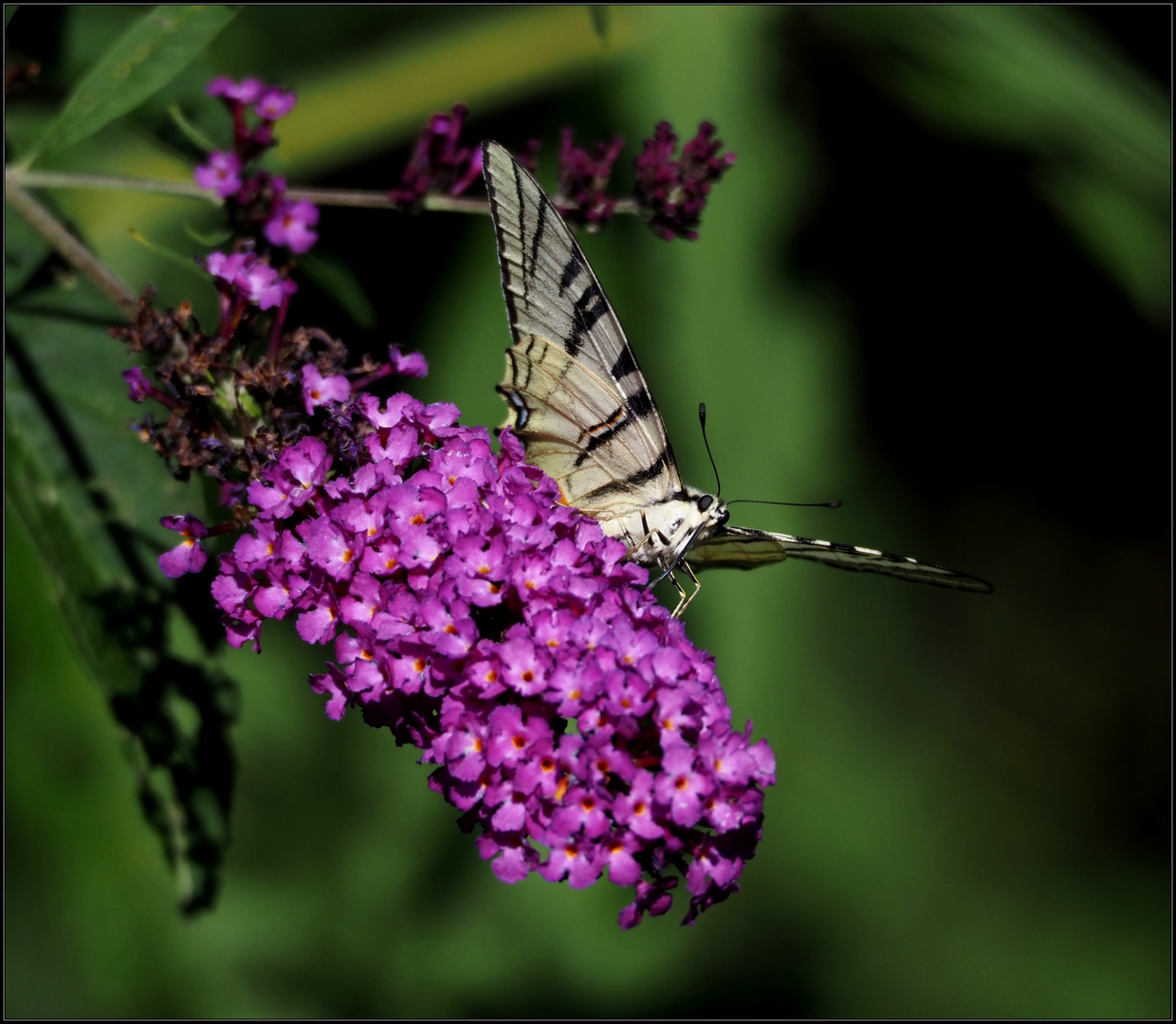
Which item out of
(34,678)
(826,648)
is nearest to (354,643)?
(34,678)

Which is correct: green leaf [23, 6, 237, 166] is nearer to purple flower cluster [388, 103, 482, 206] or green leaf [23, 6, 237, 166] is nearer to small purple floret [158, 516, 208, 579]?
purple flower cluster [388, 103, 482, 206]

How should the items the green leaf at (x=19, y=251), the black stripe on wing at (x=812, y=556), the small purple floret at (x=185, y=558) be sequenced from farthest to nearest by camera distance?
the green leaf at (x=19, y=251) → the black stripe on wing at (x=812, y=556) → the small purple floret at (x=185, y=558)

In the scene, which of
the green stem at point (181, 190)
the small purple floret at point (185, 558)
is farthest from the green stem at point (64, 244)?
the small purple floret at point (185, 558)

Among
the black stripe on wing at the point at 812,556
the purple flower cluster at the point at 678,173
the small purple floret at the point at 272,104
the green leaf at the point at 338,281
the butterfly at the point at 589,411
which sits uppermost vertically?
the small purple floret at the point at 272,104

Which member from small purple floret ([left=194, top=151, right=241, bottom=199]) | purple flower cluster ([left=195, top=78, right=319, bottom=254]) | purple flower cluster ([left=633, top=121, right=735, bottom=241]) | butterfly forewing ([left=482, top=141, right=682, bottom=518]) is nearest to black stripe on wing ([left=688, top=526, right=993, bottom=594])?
butterfly forewing ([left=482, top=141, right=682, bottom=518])

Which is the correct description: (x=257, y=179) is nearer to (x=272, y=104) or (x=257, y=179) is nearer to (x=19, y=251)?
(x=272, y=104)

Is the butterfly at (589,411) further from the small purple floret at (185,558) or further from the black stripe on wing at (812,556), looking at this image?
the small purple floret at (185,558)

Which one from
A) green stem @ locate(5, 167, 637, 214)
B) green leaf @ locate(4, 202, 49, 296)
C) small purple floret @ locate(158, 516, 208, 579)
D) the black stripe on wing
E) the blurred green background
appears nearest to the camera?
small purple floret @ locate(158, 516, 208, 579)

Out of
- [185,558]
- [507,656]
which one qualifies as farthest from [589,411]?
[185,558]

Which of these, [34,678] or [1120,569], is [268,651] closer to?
[34,678]
